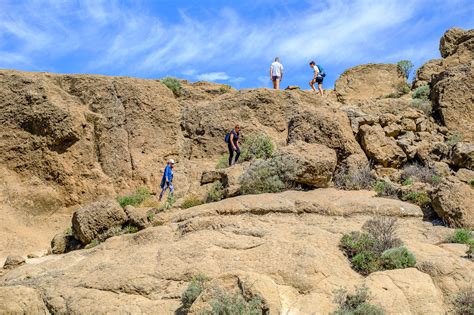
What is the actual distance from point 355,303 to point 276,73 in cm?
1372

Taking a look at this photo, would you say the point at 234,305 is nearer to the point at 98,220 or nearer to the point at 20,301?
the point at 20,301

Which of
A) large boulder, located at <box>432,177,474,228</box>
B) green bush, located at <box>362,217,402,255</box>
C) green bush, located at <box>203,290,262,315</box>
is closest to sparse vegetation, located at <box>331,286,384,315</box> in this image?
green bush, located at <box>203,290,262,315</box>

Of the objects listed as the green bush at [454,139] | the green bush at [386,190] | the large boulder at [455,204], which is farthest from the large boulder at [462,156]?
the large boulder at [455,204]

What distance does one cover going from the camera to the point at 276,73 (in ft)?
64.6

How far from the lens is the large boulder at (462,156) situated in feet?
43.3

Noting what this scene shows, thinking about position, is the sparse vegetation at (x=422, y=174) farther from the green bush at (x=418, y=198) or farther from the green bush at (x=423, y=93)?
the green bush at (x=423, y=93)

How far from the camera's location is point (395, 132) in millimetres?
15570

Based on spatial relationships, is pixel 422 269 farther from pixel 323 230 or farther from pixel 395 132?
pixel 395 132

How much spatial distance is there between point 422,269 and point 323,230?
214 cm

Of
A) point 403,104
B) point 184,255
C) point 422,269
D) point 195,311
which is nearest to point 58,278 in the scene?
point 184,255

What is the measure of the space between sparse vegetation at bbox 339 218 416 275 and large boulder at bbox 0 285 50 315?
4.99 meters

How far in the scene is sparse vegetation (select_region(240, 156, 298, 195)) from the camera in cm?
1212

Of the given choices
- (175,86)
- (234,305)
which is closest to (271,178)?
(234,305)

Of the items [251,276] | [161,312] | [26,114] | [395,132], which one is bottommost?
[161,312]
